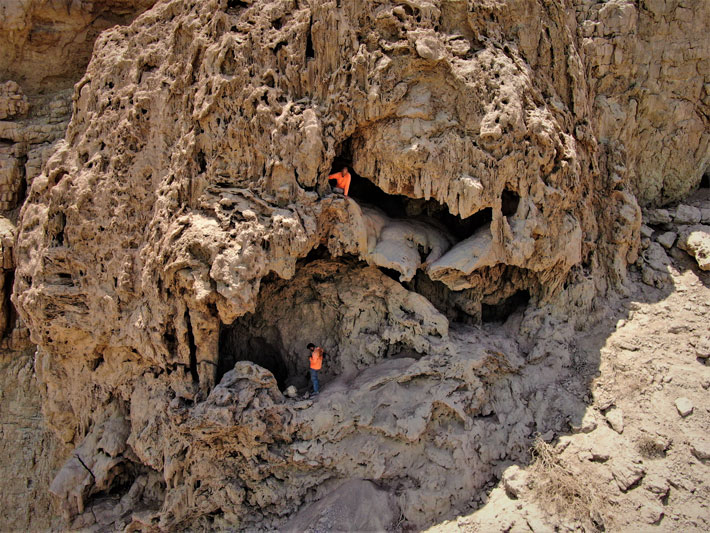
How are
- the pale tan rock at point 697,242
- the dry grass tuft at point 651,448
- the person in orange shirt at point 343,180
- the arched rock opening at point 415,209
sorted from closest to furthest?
the dry grass tuft at point 651,448 < the person in orange shirt at point 343,180 < the pale tan rock at point 697,242 < the arched rock opening at point 415,209

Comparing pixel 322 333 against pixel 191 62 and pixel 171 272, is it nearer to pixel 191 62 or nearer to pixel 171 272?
pixel 171 272

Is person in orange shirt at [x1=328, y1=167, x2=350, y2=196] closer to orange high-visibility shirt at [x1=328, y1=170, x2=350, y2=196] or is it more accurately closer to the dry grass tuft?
orange high-visibility shirt at [x1=328, y1=170, x2=350, y2=196]

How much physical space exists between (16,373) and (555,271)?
8768mm

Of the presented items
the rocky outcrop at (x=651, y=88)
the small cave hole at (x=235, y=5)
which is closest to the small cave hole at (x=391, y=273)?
the rocky outcrop at (x=651, y=88)

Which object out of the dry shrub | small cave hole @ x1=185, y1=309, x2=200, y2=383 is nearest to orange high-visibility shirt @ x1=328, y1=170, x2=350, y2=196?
small cave hole @ x1=185, y1=309, x2=200, y2=383

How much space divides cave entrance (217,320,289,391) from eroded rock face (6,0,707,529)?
0.14 ft

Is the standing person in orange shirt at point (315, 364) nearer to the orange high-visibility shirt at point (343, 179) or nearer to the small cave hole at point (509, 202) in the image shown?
the orange high-visibility shirt at point (343, 179)

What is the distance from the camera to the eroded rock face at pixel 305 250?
21.1 feet

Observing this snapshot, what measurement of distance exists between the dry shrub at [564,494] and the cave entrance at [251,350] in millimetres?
3445

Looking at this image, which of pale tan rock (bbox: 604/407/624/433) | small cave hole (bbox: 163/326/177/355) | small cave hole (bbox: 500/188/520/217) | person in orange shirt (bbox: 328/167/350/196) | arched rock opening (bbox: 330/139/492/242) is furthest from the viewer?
arched rock opening (bbox: 330/139/492/242)

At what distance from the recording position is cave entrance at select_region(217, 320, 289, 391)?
24.6 ft

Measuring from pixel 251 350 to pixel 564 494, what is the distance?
4.31m

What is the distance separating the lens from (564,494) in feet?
19.3

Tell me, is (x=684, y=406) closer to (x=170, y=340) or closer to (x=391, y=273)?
(x=391, y=273)
